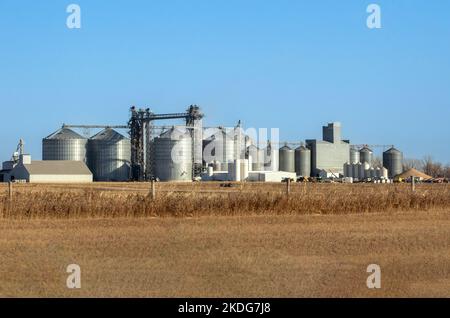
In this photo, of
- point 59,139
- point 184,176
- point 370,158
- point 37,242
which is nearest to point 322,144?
point 370,158

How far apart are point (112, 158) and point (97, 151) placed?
9.44ft

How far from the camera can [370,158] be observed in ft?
389

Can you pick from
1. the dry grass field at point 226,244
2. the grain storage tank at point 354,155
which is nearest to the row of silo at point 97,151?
the grain storage tank at point 354,155

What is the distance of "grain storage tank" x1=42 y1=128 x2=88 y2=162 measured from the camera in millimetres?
91188

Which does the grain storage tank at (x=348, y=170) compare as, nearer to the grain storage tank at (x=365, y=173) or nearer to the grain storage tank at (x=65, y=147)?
the grain storage tank at (x=365, y=173)

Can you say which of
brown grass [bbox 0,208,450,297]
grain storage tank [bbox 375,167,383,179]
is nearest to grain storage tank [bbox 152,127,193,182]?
grain storage tank [bbox 375,167,383,179]

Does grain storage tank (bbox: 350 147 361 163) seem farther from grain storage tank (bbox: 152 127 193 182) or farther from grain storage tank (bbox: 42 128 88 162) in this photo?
grain storage tank (bbox: 42 128 88 162)

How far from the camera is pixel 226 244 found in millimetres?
15180

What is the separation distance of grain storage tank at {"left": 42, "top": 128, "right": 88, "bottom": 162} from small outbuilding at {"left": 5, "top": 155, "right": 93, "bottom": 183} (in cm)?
360

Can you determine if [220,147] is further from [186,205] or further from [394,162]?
[186,205]

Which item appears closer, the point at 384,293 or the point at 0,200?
the point at 384,293

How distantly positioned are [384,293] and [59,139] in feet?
280
